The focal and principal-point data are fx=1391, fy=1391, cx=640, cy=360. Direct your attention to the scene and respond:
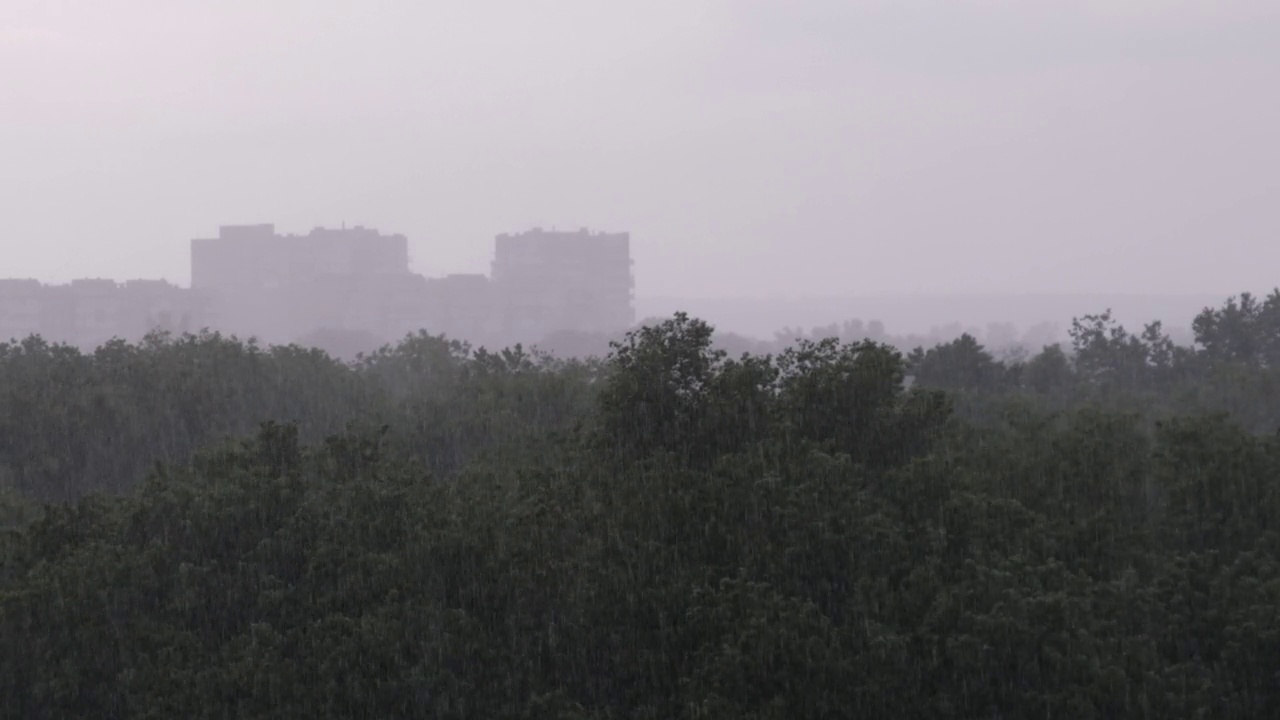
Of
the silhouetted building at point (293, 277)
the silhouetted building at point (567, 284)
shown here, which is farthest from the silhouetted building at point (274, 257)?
the silhouetted building at point (567, 284)

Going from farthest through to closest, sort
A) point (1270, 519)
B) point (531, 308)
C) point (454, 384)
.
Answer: point (531, 308)
point (454, 384)
point (1270, 519)

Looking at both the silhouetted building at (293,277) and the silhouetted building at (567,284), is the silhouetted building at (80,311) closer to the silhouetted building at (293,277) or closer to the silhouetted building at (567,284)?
the silhouetted building at (293,277)

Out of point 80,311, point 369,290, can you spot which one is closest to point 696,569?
point 80,311

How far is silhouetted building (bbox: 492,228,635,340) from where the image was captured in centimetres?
17638

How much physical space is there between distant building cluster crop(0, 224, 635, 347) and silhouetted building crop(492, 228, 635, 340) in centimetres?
13

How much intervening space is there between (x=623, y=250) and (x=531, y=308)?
15706 millimetres

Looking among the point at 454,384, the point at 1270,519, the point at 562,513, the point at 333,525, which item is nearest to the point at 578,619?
the point at 562,513

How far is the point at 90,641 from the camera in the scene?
14.1 meters

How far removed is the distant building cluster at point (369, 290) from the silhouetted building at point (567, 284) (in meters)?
0.13

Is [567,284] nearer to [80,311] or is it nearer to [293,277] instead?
[293,277]

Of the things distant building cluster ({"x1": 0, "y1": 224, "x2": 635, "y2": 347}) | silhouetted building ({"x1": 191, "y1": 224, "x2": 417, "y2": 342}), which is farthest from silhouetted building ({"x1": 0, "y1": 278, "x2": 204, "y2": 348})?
silhouetted building ({"x1": 191, "y1": 224, "x2": 417, "y2": 342})

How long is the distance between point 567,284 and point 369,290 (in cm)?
2505

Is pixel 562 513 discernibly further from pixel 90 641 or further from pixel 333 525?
pixel 90 641

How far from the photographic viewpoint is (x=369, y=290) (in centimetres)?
17500
